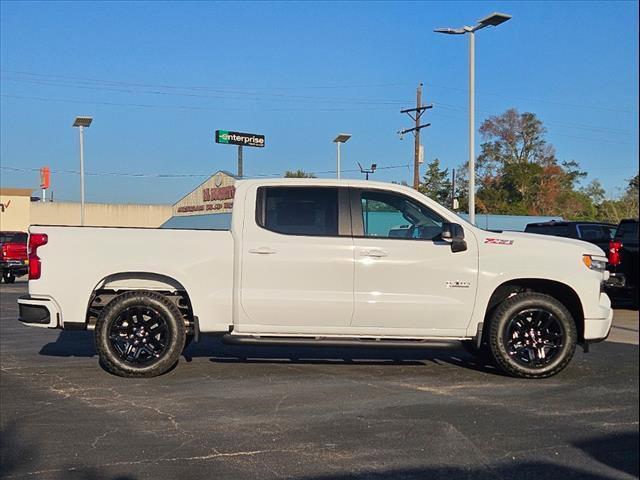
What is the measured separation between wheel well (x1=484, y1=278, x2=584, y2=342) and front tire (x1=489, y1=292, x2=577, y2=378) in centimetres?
14

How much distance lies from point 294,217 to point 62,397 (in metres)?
2.82

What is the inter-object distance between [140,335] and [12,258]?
65.9 ft

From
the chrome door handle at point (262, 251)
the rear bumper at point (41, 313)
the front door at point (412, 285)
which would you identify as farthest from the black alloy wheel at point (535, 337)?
the rear bumper at point (41, 313)

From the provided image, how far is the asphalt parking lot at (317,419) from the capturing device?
4547 millimetres

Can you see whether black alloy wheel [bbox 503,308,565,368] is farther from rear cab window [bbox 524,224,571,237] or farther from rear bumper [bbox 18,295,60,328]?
rear cab window [bbox 524,224,571,237]

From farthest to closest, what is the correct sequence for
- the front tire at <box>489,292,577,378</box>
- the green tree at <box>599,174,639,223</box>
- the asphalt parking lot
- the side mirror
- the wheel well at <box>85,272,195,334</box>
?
the wheel well at <box>85,272,195,334</box> → the front tire at <box>489,292,577,378</box> → the side mirror → the asphalt parking lot → the green tree at <box>599,174,639,223</box>

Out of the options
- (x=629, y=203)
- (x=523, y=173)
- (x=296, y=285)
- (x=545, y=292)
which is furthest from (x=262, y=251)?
(x=523, y=173)

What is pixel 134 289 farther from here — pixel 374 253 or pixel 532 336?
pixel 532 336

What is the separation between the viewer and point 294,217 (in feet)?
24.0

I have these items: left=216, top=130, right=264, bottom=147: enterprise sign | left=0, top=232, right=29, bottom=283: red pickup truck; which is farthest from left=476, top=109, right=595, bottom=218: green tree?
left=0, top=232, right=29, bottom=283: red pickup truck

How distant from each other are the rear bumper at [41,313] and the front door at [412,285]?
9.94 ft

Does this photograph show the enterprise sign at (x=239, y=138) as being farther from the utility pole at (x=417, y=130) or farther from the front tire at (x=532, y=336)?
the front tire at (x=532, y=336)

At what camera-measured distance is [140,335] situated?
720 centimetres

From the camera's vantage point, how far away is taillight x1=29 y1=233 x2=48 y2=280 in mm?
7086
